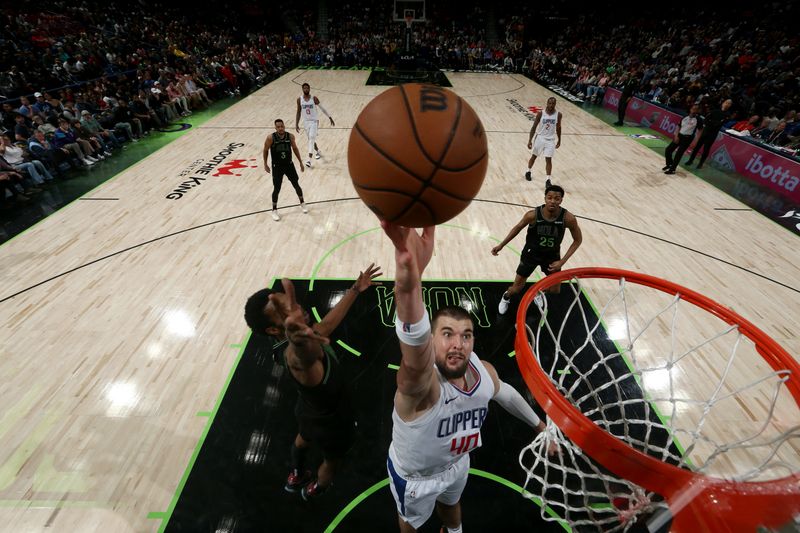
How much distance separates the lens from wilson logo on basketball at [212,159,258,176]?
8516mm

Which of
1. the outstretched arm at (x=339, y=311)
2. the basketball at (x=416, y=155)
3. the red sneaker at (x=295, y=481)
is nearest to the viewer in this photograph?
the basketball at (x=416, y=155)

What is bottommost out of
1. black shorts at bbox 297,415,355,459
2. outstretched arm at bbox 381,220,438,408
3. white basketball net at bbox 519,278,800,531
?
white basketball net at bbox 519,278,800,531

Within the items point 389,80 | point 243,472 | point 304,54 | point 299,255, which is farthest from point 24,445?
point 304,54

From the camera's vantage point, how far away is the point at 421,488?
2.09 metres

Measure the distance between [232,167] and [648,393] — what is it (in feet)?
28.4

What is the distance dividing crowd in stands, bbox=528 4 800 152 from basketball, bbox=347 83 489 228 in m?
11.6

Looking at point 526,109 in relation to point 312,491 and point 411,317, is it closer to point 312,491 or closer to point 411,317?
point 312,491

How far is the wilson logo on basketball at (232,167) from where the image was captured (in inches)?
335

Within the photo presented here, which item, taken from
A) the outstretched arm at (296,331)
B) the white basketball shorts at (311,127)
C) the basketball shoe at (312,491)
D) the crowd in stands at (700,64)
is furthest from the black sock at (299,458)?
the crowd in stands at (700,64)

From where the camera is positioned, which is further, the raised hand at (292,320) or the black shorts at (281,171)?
the black shorts at (281,171)

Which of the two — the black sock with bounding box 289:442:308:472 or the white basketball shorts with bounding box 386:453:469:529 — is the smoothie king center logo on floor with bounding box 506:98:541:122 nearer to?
the black sock with bounding box 289:442:308:472

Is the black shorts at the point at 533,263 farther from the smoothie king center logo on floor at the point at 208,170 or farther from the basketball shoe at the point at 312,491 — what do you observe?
the smoothie king center logo on floor at the point at 208,170

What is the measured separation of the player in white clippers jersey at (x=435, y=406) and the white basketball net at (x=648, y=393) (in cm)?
74

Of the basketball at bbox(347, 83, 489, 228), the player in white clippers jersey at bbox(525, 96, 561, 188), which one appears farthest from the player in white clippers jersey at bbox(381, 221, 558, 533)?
the player in white clippers jersey at bbox(525, 96, 561, 188)
